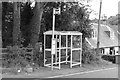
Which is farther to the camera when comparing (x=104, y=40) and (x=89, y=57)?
(x=104, y=40)

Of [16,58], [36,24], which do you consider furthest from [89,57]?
[16,58]

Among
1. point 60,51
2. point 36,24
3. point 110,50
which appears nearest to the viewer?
point 60,51

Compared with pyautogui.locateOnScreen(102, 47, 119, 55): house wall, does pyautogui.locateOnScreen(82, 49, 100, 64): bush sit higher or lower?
higher

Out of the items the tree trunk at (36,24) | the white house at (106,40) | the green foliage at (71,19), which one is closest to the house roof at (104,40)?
the white house at (106,40)

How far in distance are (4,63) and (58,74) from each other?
132 inches

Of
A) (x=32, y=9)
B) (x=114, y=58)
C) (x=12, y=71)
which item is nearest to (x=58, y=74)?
(x=12, y=71)

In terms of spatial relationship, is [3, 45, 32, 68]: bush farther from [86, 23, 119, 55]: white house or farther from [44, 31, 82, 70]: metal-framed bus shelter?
[86, 23, 119, 55]: white house

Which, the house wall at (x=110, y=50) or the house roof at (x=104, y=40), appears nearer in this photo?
the house roof at (x=104, y=40)

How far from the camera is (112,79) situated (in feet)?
35.3

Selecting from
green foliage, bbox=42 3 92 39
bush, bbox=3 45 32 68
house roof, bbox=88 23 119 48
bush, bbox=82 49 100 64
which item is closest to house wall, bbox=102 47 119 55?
house roof, bbox=88 23 119 48

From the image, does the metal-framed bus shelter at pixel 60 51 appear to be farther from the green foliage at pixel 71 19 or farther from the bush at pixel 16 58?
the bush at pixel 16 58

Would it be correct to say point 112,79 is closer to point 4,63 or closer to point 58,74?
point 58,74

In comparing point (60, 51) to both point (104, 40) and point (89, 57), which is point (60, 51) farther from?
point (104, 40)

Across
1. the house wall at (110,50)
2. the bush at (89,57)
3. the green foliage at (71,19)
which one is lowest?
the house wall at (110,50)
